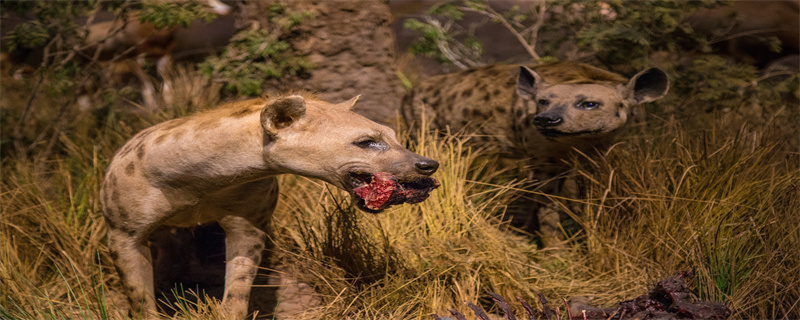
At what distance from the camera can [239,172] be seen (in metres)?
3.23

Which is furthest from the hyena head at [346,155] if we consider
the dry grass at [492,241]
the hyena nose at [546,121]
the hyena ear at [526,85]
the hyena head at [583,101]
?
the hyena ear at [526,85]

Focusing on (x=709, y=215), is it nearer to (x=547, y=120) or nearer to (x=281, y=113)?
(x=547, y=120)

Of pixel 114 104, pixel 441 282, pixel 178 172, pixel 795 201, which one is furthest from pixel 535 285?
pixel 114 104

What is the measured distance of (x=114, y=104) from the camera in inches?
Answer: 263

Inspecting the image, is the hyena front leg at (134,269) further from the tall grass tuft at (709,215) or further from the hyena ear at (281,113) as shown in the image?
the tall grass tuft at (709,215)

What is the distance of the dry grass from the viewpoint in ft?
12.7

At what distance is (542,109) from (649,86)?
2.43 ft

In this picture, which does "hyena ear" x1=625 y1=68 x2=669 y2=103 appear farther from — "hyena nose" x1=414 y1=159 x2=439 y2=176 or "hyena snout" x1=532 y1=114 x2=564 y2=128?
"hyena nose" x1=414 y1=159 x2=439 y2=176

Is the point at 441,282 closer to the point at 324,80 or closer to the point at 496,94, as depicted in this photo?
the point at 496,94

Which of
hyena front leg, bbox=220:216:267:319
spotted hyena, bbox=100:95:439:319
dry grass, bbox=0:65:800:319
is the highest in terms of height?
spotted hyena, bbox=100:95:439:319

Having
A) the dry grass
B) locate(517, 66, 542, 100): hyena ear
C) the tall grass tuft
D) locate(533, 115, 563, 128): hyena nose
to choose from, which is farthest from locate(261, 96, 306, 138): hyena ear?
locate(517, 66, 542, 100): hyena ear

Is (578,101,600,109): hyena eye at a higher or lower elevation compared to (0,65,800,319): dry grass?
higher

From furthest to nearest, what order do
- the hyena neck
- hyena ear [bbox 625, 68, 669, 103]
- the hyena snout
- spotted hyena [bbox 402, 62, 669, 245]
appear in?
hyena ear [bbox 625, 68, 669, 103], spotted hyena [bbox 402, 62, 669, 245], the hyena snout, the hyena neck

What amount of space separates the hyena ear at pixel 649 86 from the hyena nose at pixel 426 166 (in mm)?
2331
